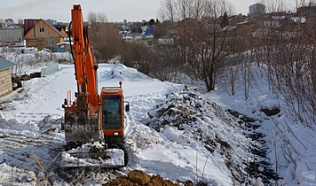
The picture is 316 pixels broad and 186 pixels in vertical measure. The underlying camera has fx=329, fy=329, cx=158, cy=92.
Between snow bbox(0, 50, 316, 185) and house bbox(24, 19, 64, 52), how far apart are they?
3259cm

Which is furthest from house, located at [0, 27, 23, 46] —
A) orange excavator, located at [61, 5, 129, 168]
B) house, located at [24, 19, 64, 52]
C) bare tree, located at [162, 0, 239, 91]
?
orange excavator, located at [61, 5, 129, 168]

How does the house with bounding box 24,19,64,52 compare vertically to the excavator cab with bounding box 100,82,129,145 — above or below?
above

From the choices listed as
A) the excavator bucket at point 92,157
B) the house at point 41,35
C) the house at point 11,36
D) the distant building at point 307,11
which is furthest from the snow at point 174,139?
the house at point 11,36

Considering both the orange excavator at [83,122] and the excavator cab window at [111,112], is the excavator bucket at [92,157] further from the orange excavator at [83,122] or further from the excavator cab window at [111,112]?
the excavator cab window at [111,112]

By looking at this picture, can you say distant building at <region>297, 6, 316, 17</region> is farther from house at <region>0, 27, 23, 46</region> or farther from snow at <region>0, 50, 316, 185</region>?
house at <region>0, 27, 23, 46</region>

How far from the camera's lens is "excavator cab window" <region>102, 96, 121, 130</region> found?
9.81 m

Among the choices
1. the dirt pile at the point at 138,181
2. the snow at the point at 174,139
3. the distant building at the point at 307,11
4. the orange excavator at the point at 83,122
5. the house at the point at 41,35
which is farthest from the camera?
the house at the point at 41,35

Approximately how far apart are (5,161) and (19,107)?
25.3ft

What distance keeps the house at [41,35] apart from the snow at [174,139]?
32.6 meters

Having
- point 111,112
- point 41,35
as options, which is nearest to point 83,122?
point 111,112

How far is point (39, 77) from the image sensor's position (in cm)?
2686

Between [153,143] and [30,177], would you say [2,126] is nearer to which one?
[30,177]

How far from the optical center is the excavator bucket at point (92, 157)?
863 cm

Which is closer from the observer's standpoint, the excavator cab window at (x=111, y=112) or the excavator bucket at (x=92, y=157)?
the excavator bucket at (x=92, y=157)
